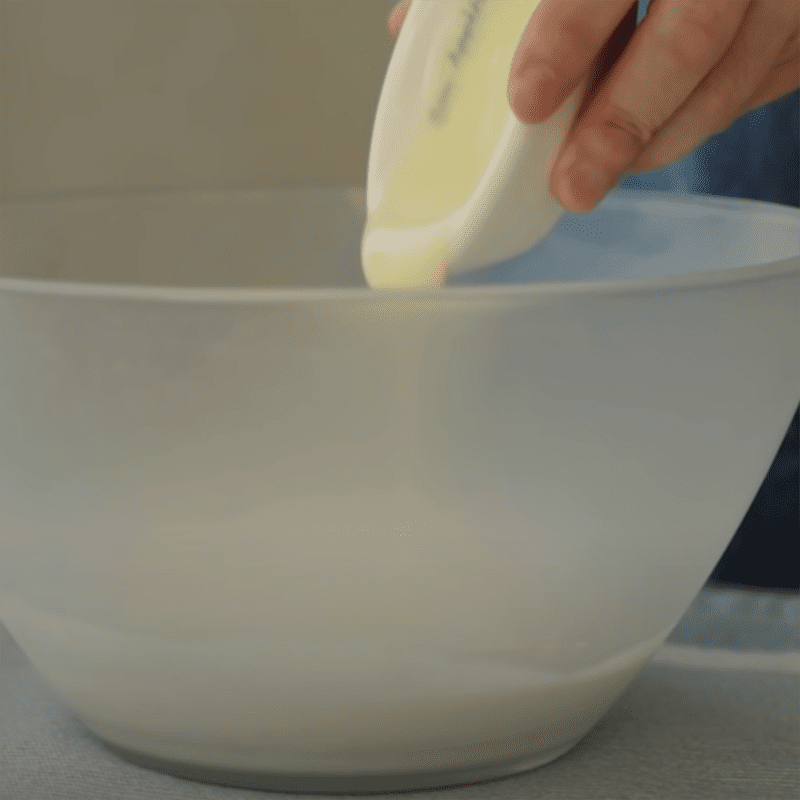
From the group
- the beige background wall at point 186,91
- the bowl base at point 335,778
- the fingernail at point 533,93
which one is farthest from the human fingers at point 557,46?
the beige background wall at point 186,91

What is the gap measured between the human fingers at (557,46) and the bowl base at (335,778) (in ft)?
0.71

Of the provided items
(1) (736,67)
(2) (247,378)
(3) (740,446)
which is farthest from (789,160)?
(2) (247,378)

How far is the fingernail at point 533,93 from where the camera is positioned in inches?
14.8

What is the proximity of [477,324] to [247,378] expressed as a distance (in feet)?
0.20

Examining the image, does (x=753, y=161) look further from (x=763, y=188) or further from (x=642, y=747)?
(x=642, y=747)

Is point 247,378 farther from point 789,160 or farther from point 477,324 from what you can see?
point 789,160

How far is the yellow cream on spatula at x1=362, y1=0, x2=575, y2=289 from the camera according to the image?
0.42m

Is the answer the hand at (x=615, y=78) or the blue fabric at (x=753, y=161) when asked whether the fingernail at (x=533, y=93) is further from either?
the blue fabric at (x=753, y=161)

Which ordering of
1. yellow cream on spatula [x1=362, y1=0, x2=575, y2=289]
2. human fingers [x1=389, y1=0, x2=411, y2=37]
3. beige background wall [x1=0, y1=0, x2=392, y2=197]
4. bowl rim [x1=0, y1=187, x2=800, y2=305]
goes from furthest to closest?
beige background wall [x1=0, y1=0, x2=392, y2=197] < human fingers [x1=389, y1=0, x2=411, y2=37] < yellow cream on spatula [x1=362, y1=0, x2=575, y2=289] < bowl rim [x1=0, y1=187, x2=800, y2=305]

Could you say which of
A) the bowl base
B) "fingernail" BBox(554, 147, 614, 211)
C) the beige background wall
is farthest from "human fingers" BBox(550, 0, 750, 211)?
the beige background wall

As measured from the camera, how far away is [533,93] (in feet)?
1.24

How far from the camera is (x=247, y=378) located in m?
0.31

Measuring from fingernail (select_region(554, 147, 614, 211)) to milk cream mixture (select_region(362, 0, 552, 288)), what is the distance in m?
0.08

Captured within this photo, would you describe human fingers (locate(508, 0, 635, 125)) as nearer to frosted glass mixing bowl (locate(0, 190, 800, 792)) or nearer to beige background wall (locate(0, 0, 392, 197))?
frosted glass mixing bowl (locate(0, 190, 800, 792))
